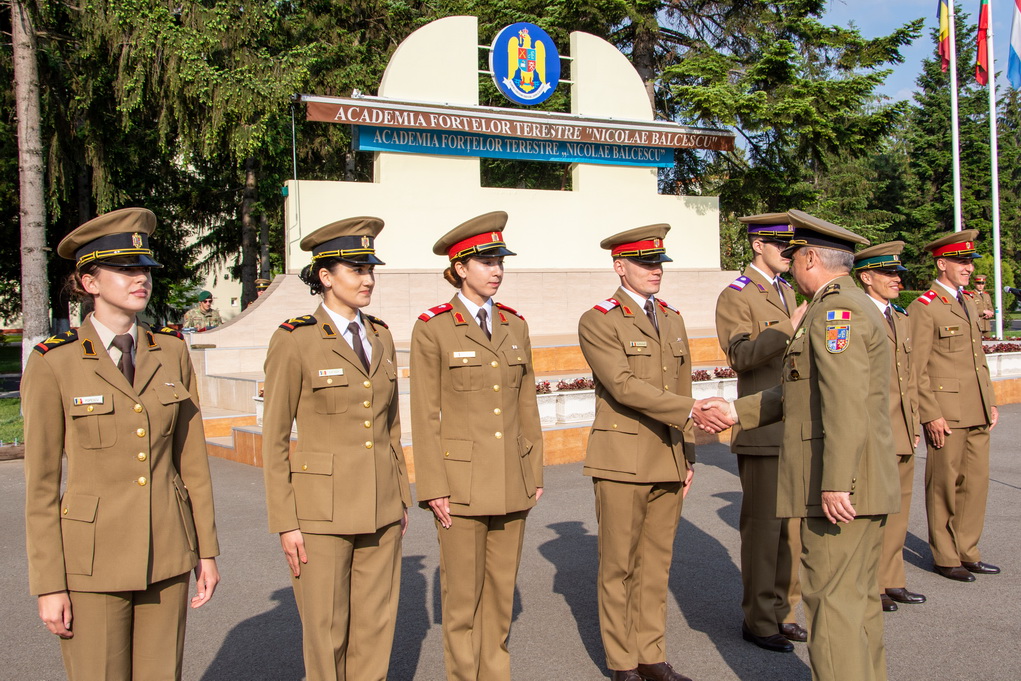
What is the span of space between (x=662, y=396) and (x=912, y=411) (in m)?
2.24

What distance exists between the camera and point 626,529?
3980mm

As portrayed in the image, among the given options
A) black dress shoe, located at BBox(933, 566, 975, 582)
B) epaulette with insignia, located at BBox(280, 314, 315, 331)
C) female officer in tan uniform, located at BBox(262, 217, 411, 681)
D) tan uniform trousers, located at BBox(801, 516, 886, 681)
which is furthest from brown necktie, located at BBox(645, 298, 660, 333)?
black dress shoe, located at BBox(933, 566, 975, 582)

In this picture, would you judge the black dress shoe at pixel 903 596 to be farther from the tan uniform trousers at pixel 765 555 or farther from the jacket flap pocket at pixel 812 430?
the jacket flap pocket at pixel 812 430

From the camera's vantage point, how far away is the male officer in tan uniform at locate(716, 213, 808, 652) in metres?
4.30

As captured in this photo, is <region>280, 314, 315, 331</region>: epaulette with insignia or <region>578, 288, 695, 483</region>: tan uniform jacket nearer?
<region>280, 314, 315, 331</region>: epaulette with insignia

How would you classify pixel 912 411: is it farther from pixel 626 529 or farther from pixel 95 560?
pixel 95 560

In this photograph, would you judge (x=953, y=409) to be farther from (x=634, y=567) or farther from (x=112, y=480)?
(x=112, y=480)

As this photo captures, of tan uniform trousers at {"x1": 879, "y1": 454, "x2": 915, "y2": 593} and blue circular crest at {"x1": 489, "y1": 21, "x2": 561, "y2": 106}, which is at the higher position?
blue circular crest at {"x1": 489, "y1": 21, "x2": 561, "y2": 106}

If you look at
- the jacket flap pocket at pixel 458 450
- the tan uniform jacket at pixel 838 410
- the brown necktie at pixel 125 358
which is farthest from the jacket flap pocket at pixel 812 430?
the brown necktie at pixel 125 358

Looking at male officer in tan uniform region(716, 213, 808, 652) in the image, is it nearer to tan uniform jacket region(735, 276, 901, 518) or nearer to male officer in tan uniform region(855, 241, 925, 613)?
male officer in tan uniform region(855, 241, 925, 613)

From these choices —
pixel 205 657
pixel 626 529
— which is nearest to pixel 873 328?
pixel 626 529

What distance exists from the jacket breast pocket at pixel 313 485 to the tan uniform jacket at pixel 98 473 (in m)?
0.47

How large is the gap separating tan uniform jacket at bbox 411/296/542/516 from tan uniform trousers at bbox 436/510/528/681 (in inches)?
4.6

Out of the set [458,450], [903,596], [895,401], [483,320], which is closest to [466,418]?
[458,450]
